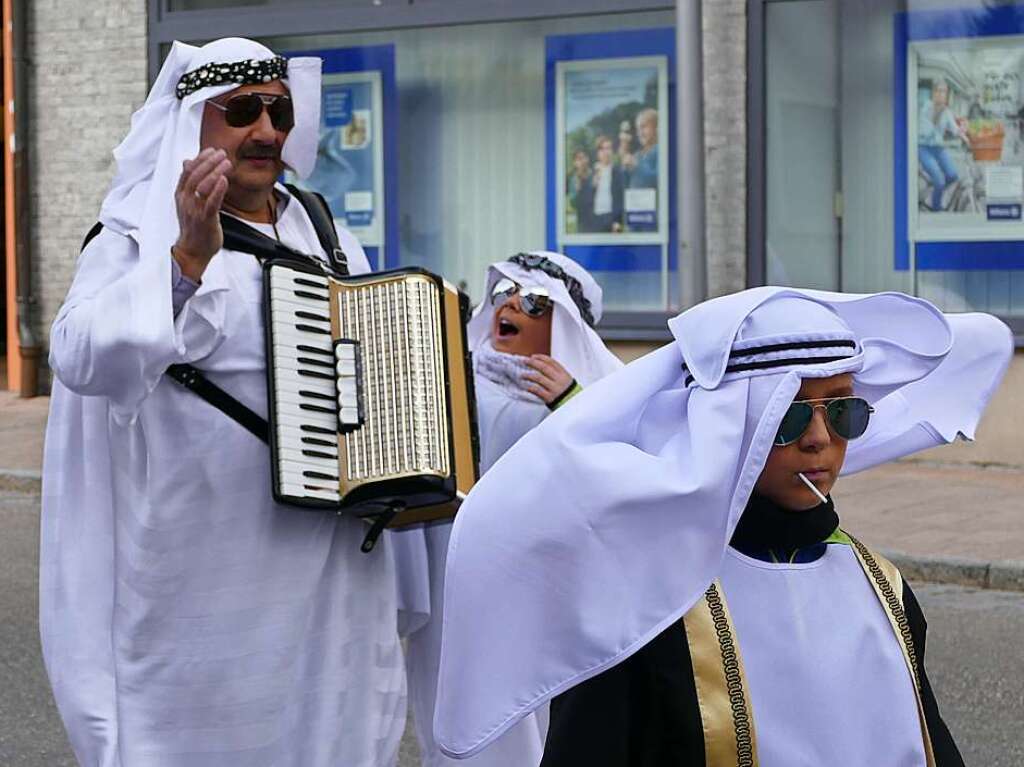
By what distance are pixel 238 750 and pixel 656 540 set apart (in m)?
1.80

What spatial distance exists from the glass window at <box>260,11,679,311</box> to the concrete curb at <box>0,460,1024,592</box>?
205 inches

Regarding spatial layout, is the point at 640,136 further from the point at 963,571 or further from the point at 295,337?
the point at 295,337

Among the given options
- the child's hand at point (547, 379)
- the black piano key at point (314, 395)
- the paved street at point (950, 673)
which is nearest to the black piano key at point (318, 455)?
the black piano key at point (314, 395)

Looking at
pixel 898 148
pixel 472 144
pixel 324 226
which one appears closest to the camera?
pixel 324 226

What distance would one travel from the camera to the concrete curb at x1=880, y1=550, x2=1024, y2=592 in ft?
30.3

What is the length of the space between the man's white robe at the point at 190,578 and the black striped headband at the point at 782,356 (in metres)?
1.58

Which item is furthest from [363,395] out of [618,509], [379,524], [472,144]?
[472,144]

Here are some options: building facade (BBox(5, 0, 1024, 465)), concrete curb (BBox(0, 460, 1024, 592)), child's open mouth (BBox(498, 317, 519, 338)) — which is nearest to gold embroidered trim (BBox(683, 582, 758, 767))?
child's open mouth (BBox(498, 317, 519, 338))

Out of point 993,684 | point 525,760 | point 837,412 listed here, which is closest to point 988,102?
point 993,684

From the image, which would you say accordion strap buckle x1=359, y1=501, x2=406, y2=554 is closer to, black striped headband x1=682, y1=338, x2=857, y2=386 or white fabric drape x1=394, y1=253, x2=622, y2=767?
white fabric drape x1=394, y1=253, x2=622, y2=767

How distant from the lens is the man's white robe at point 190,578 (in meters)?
4.11

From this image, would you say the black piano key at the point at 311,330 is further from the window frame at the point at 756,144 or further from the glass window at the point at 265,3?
the glass window at the point at 265,3

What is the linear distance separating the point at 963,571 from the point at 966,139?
4573 mm

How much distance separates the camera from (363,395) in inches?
166
